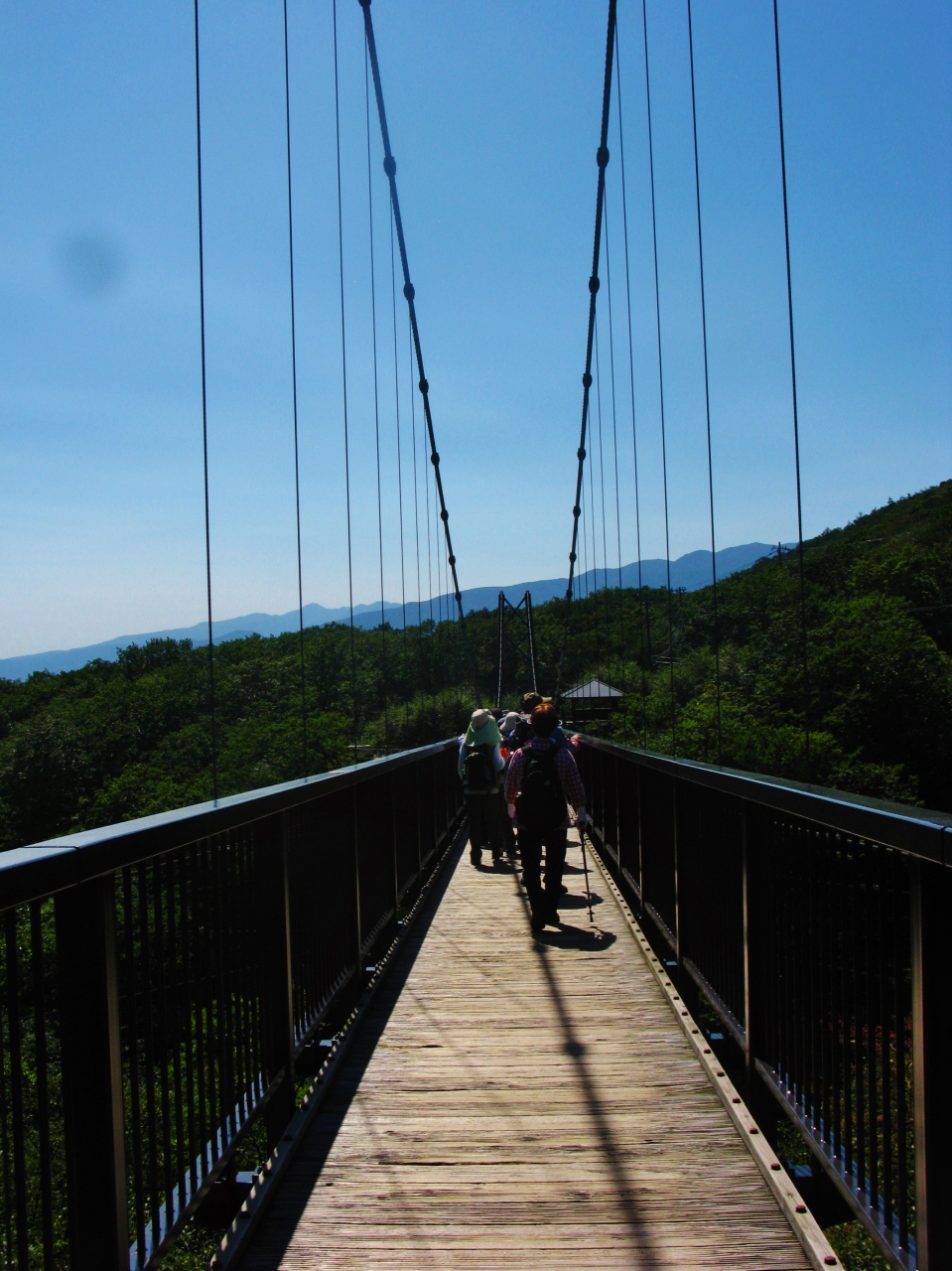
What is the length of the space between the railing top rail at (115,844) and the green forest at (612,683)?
28228mm

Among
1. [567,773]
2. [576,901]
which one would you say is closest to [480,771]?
[576,901]

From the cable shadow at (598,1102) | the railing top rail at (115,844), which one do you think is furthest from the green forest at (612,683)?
the railing top rail at (115,844)

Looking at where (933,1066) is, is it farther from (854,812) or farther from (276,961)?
(276,961)

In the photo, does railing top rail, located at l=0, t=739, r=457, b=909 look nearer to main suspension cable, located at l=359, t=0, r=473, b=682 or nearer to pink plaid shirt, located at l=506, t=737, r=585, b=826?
pink plaid shirt, located at l=506, t=737, r=585, b=826

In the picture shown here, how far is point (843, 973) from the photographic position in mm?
1906

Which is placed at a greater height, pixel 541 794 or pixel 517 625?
pixel 517 625

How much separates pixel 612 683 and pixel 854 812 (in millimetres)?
39278

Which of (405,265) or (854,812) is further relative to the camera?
(405,265)

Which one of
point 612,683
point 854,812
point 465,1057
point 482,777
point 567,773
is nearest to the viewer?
point 854,812

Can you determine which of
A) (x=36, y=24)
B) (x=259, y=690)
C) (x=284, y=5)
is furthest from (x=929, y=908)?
(x=259, y=690)

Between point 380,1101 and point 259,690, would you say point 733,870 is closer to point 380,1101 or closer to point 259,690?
point 380,1101

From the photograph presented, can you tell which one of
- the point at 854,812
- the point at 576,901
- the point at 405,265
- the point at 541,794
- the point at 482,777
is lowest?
the point at 576,901

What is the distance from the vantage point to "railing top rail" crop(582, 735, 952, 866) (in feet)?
4.63

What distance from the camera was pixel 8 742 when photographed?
4494cm
